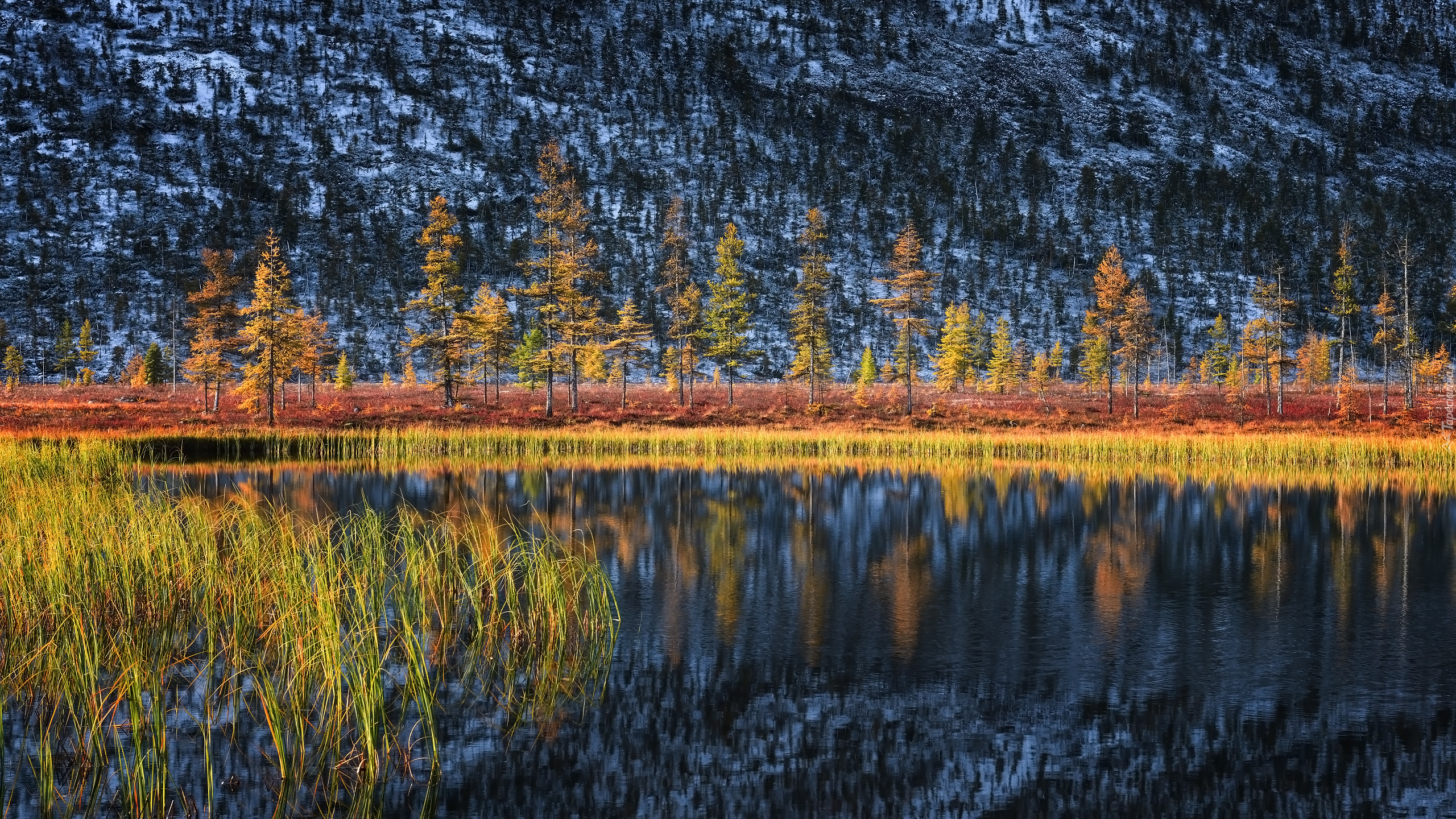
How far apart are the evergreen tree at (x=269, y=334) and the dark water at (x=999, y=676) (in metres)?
35.0

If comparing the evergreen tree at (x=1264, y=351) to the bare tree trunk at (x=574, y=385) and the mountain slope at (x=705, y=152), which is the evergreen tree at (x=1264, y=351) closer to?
the mountain slope at (x=705, y=152)

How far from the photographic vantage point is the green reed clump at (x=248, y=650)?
23.8 ft

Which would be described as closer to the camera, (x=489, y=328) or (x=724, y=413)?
(x=724, y=413)

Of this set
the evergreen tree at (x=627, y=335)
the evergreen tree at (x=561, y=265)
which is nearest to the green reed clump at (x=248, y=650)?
the evergreen tree at (x=561, y=265)

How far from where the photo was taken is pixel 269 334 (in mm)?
54625

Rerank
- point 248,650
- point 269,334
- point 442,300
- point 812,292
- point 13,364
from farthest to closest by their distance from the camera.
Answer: point 13,364
point 812,292
point 442,300
point 269,334
point 248,650

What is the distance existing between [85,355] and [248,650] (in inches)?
4206

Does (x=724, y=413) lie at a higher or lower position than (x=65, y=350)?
lower

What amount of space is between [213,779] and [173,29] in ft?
637

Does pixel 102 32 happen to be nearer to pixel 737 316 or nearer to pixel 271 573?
pixel 737 316

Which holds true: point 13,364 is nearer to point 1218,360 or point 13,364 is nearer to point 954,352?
point 954,352

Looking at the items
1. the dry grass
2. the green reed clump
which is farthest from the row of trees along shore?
the green reed clump

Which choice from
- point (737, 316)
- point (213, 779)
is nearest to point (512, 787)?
point (213, 779)

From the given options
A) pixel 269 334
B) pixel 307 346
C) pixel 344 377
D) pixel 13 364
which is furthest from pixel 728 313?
pixel 13 364
